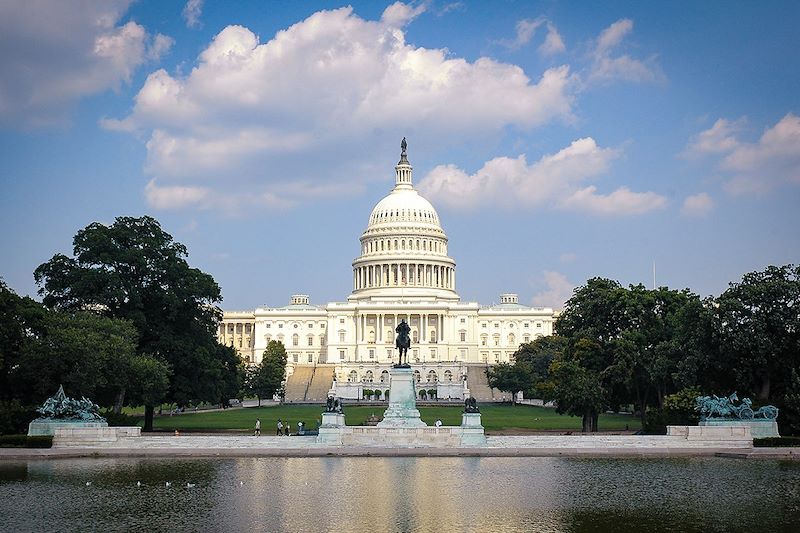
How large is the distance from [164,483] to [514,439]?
18.1 metres

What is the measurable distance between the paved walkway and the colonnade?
121 m

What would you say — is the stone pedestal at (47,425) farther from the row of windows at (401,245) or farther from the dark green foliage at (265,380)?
the row of windows at (401,245)

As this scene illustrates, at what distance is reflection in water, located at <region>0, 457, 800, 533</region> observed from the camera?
883 inches

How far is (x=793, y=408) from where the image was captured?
44.0 meters

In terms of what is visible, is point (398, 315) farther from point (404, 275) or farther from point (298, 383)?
point (298, 383)

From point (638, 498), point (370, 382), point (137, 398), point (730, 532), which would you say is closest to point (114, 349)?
point (137, 398)

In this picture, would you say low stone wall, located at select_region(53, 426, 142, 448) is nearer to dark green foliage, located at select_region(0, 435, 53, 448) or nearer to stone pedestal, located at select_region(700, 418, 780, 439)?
dark green foliage, located at select_region(0, 435, 53, 448)

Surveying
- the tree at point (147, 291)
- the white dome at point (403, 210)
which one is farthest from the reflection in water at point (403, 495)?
the white dome at point (403, 210)

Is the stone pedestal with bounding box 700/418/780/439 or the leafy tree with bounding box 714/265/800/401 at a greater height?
the leafy tree with bounding box 714/265/800/401

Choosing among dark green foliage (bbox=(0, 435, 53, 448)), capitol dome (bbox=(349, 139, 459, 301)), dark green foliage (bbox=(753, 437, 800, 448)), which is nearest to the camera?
dark green foliage (bbox=(0, 435, 53, 448))

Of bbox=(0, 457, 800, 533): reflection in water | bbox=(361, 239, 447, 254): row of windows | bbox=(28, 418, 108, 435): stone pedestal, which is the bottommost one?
bbox=(0, 457, 800, 533): reflection in water

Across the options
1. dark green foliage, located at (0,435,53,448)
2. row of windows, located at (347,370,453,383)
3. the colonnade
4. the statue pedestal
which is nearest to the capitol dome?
the colonnade

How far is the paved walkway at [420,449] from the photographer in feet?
127

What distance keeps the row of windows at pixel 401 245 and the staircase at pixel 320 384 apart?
29.3 meters
